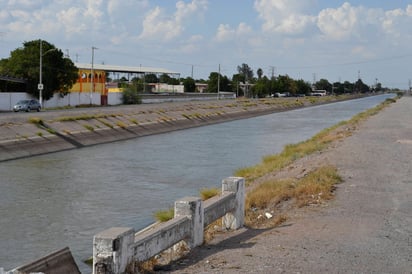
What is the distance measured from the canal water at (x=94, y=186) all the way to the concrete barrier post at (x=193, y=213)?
294cm

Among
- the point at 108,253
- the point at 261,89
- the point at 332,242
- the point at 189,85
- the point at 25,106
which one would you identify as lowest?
the point at 25,106

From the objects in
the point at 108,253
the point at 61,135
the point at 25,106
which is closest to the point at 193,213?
the point at 108,253

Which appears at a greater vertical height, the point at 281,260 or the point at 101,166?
the point at 281,260

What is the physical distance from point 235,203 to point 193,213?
195 cm

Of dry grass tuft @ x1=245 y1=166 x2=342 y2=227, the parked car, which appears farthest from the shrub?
dry grass tuft @ x1=245 y1=166 x2=342 y2=227

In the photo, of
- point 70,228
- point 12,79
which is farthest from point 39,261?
point 12,79

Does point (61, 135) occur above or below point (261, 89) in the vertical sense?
below

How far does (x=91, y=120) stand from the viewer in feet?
158

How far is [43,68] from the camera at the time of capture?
73188 millimetres

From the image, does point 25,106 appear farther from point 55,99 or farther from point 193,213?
point 193,213

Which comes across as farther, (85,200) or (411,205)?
(85,200)

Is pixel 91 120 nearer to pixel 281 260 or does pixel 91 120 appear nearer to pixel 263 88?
pixel 281 260

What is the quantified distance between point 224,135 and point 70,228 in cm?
3777

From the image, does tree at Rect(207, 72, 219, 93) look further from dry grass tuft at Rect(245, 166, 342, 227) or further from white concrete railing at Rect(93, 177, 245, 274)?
white concrete railing at Rect(93, 177, 245, 274)
